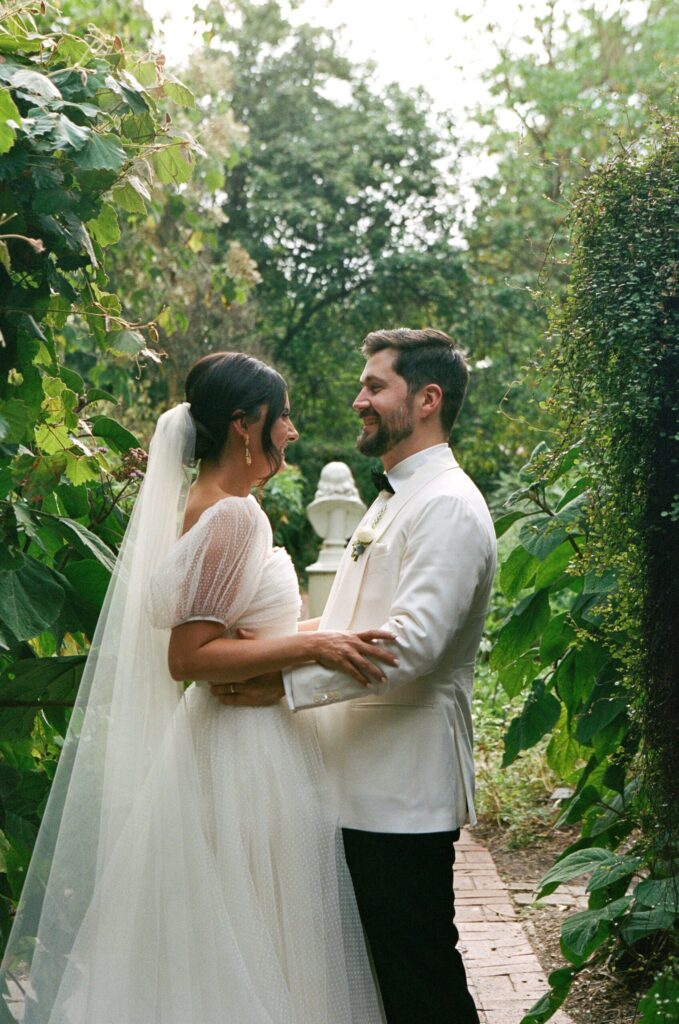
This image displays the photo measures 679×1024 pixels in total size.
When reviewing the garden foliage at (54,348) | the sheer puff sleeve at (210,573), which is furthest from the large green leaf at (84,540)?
the sheer puff sleeve at (210,573)

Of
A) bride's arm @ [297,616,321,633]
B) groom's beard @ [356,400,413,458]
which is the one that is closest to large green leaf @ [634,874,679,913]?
bride's arm @ [297,616,321,633]

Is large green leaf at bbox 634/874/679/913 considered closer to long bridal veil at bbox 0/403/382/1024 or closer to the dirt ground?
long bridal veil at bbox 0/403/382/1024

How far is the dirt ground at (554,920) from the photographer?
11.7 feet

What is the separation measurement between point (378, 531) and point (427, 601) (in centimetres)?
34

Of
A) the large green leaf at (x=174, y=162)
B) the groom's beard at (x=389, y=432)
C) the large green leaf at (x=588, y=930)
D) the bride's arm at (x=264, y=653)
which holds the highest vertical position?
the large green leaf at (x=174, y=162)

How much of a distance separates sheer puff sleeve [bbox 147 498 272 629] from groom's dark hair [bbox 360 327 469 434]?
551mm

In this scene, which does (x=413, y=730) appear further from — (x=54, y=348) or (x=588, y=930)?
(x=54, y=348)

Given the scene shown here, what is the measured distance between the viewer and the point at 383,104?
2070 cm

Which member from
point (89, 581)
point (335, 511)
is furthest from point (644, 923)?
point (335, 511)

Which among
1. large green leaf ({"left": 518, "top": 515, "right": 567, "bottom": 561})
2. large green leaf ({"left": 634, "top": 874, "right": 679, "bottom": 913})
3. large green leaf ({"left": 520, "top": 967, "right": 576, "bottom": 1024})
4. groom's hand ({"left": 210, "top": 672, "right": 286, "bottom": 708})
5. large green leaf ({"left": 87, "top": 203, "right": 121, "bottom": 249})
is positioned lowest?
large green leaf ({"left": 520, "top": 967, "right": 576, "bottom": 1024})

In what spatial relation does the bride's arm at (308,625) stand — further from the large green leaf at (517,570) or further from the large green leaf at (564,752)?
the large green leaf at (564,752)

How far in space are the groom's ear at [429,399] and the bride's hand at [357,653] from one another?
0.64 meters

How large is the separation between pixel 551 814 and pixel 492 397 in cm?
1377

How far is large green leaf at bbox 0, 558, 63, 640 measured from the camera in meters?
2.38
